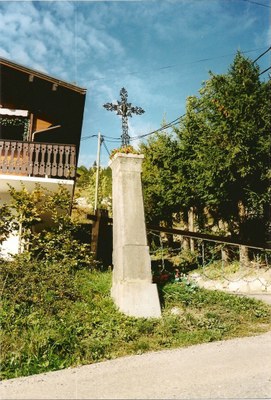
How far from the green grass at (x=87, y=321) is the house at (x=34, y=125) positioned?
439 centimetres

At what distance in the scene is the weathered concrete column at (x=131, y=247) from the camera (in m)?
6.27

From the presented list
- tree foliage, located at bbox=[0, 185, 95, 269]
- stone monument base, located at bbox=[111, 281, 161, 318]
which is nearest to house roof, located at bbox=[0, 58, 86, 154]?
tree foliage, located at bbox=[0, 185, 95, 269]

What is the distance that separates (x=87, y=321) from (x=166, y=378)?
211 centimetres

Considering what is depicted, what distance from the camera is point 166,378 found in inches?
155

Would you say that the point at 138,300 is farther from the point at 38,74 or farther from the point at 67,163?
the point at 38,74

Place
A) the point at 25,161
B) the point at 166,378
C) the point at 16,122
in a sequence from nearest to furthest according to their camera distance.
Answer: the point at 166,378 → the point at 25,161 → the point at 16,122

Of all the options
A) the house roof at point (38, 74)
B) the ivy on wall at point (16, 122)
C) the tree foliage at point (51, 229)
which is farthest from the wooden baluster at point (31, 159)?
the house roof at point (38, 74)

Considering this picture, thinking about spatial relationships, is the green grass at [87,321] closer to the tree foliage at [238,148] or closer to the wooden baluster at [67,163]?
the wooden baluster at [67,163]

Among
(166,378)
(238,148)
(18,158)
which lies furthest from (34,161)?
(166,378)

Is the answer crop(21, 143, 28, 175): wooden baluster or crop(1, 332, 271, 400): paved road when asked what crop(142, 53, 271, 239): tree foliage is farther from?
crop(1, 332, 271, 400): paved road

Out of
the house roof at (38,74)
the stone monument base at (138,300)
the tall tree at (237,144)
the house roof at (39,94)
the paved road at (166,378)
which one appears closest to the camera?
the paved road at (166,378)

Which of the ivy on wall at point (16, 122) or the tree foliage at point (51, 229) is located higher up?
the ivy on wall at point (16, 122)

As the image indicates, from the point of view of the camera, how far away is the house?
11.3 m

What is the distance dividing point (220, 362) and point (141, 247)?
9.46 ft
